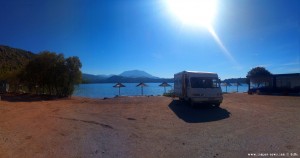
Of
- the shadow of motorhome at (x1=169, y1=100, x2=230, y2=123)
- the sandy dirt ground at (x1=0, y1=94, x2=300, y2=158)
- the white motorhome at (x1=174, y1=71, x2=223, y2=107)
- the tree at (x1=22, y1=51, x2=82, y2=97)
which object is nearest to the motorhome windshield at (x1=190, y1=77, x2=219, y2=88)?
the white motorhome at (x1=174, y1=71, x2=223, y2=107)

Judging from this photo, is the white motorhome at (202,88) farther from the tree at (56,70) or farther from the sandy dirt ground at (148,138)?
the tree at (56,70)

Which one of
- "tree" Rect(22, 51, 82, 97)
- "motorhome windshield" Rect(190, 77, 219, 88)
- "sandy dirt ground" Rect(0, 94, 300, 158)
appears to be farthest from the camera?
"tree" Rect(22, 51, 82, 97)

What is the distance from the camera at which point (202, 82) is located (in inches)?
706

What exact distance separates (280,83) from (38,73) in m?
33.2

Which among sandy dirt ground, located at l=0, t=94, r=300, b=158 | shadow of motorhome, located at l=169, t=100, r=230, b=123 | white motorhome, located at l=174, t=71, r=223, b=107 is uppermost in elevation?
white motorhome, located at l=174, t=71, r=223, b=107

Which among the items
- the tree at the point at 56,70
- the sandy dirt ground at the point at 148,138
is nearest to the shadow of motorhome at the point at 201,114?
the sandy dirt ground at the point at 148,138

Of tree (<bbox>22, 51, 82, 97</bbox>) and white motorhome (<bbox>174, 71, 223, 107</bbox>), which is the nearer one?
white motorhome (<bbox>174, 71, 223, 107</bbox>)

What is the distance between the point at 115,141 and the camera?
850 centimetres

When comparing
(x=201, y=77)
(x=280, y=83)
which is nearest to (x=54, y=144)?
(x=201, y=77)

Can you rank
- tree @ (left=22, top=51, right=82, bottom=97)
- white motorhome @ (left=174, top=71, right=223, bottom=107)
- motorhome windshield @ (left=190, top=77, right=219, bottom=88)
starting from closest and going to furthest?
white motorhome @ (left=174, top=71, right=223, bottom=107) → motorhome windshield @ (left=190, top=77, right=219, bottom=88) → tree @ (left=22, top=51, right=82, bottom=97)

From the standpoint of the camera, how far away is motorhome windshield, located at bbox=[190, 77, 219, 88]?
58.4ft

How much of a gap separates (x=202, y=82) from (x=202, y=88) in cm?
59

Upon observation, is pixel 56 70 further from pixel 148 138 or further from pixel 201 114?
pixel 148 138

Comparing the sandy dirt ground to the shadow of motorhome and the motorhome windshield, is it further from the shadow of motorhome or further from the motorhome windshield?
the motorhome windshield
